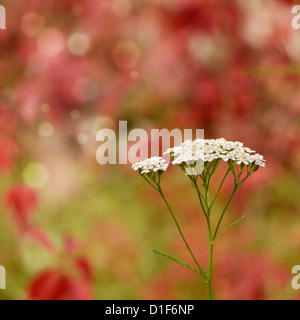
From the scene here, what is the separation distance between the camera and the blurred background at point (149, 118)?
0.75 m

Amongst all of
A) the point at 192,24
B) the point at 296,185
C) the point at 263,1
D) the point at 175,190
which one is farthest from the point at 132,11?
the point at 296,185

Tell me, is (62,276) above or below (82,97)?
below

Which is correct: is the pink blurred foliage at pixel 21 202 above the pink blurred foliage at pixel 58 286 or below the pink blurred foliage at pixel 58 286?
above

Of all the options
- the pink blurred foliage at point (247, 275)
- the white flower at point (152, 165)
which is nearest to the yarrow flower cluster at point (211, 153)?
the white flower at point (152, 165)

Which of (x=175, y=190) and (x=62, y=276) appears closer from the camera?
(x=62, y=276)

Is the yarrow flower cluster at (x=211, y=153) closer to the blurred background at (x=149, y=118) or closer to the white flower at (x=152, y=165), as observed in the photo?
the white flower at (x=152, y=165)

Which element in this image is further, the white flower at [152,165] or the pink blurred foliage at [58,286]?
the pink blurred foliage at [58,286]

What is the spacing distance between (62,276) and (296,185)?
554 millimetres

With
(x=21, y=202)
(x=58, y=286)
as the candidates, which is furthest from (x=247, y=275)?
(x=21, y=202)

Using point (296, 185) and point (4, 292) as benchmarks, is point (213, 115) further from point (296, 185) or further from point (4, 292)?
point (4, 292)

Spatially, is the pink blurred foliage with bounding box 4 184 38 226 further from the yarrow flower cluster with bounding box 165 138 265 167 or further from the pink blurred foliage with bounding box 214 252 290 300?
the yarrow flower cluster with bounding box 165 138 265 167

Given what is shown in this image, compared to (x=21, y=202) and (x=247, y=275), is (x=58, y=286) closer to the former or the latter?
(x=21, y=202)

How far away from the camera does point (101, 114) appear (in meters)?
0.94

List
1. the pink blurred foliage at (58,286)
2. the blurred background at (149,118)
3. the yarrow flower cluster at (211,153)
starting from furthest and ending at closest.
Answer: the blurred background at (149,118)
the pink blurred foliage at (58,286)
the yarrow flower cluster at (211,153)
